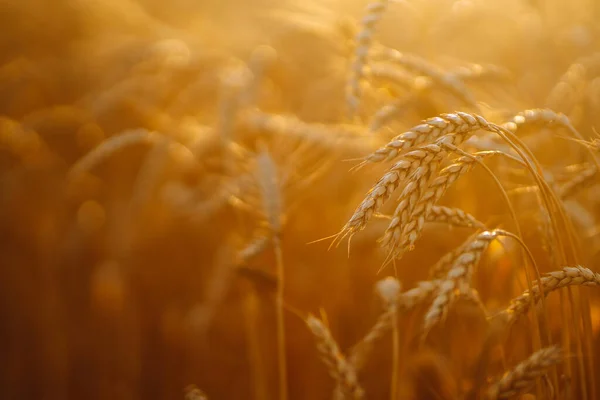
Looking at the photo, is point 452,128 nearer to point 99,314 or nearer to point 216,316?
point 216,316

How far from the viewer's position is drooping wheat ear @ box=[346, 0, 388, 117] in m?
1.24

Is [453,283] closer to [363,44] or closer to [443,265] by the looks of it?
[443,265]

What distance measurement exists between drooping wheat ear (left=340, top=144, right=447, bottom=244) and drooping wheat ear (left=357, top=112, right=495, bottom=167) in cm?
3

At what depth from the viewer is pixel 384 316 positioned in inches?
41.4

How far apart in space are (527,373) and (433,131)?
0.39 metres

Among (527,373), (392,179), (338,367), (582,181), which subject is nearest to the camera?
(392,179)

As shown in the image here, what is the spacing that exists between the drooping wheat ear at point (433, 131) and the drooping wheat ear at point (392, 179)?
0.10ft

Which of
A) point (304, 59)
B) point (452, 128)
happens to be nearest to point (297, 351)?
point (452, 128)

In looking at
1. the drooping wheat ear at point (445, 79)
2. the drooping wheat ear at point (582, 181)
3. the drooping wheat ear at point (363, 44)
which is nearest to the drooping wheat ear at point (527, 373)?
the drooping wheat ear at point (582, 181)

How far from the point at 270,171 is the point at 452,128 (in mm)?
594

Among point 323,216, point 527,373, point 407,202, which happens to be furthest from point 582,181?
point 323,216

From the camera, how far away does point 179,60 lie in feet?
8.47

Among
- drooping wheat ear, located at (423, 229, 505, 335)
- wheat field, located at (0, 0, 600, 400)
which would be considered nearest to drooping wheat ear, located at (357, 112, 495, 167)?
wheat field, located at (0, 0, 600, 400)

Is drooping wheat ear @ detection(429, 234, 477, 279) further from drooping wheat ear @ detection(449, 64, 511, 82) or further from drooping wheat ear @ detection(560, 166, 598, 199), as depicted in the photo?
drooping wheat ear @ detection(449, 64, 511, 82)
